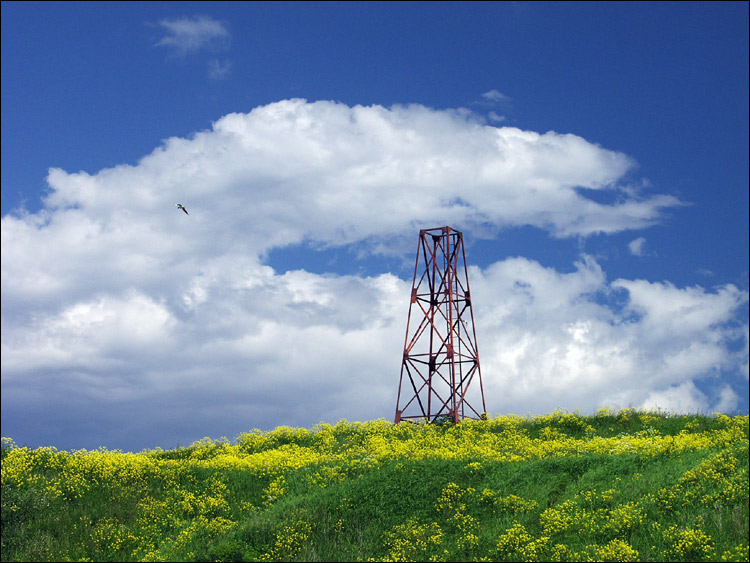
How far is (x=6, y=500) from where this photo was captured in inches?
811

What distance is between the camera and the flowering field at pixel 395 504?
Answer: 17.3 metres

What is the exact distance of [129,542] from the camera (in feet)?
63.1

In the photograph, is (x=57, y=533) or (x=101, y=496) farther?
(x=101, y=496)

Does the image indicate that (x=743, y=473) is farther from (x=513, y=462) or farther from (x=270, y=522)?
(x=270, y=522)

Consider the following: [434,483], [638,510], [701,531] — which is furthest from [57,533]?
[701,531]

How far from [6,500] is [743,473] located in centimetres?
2317

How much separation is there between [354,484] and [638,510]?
876cm

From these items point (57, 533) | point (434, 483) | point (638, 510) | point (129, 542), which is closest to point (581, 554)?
point (638, 510)

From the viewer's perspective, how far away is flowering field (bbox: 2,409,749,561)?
17.3m

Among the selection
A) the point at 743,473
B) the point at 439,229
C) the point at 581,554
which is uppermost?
the point at 439,229

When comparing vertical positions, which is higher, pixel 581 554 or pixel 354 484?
pixel 354 484

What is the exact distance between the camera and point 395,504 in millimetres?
19953

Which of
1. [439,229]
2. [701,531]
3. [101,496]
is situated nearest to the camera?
[701,531]

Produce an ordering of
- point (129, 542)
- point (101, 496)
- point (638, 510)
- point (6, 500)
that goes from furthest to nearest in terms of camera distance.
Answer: point (101, 496), point (6, 500), point (129, 542), point (638, 510)
